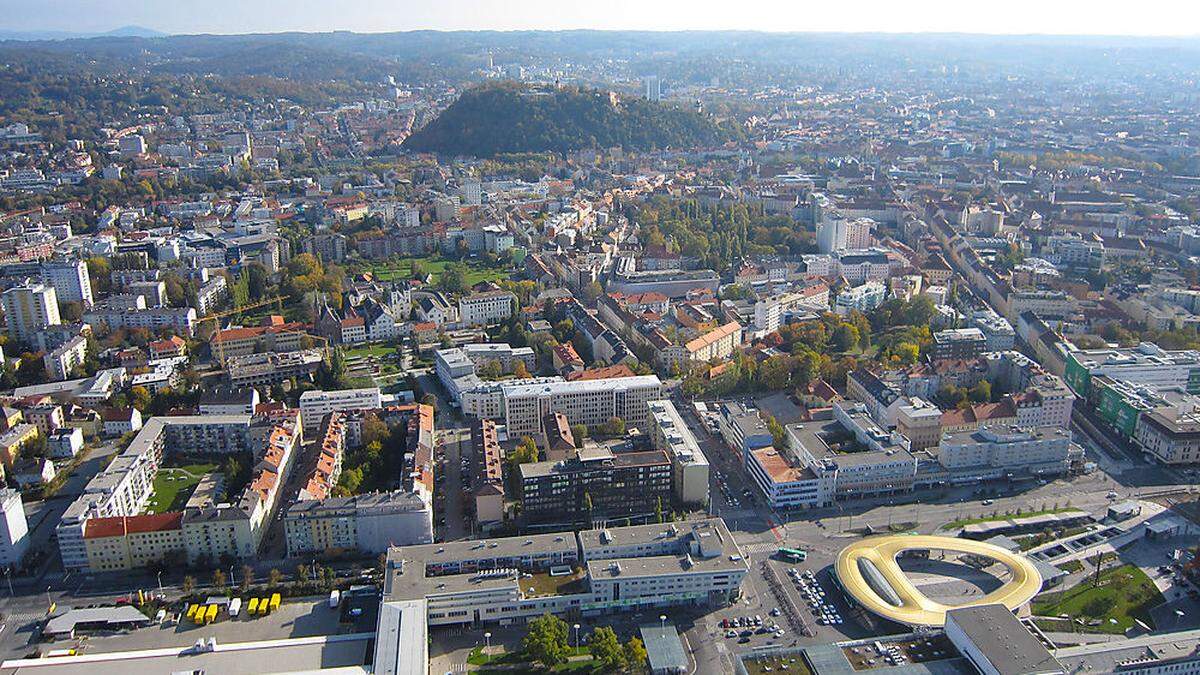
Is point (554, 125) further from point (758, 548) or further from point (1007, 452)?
point (758, 548)

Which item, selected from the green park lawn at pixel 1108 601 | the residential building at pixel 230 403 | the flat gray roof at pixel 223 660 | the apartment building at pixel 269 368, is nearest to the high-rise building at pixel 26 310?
the apartment building at pixel 269 368

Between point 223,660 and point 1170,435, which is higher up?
point 1170,435

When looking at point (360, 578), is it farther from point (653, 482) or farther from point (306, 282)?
point (306, 282)

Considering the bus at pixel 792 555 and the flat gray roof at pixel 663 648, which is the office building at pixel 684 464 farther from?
the flat gray roof at pixel 663 648

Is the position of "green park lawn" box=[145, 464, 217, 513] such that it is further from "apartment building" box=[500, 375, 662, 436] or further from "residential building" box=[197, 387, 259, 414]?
"apartment building" box=[500, 375, 662, 436]

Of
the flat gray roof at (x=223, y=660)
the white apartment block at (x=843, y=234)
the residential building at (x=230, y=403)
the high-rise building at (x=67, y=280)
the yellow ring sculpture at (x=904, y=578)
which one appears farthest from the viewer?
the white apartment block at (x=843, y=234)

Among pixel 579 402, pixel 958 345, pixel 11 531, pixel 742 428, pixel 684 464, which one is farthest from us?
pixel 958 345

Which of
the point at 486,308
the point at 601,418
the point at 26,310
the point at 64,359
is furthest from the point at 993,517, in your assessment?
the point at 26,310

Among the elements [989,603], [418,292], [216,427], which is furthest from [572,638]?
[418,292]
